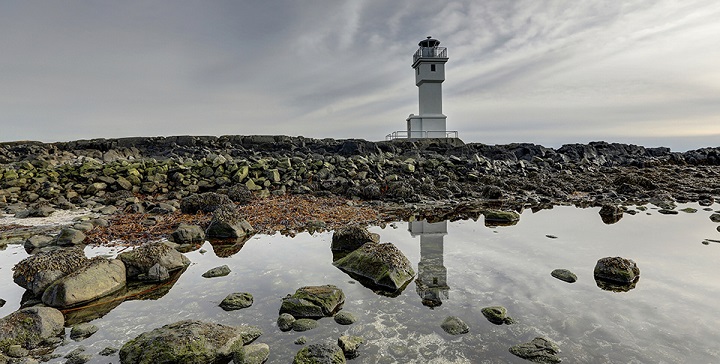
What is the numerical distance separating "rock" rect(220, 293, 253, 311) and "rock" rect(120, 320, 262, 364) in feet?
3.35

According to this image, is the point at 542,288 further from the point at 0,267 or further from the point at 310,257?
the point at 0,267

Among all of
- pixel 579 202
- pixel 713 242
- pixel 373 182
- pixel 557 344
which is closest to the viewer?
pixel 557 344

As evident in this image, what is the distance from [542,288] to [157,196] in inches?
625

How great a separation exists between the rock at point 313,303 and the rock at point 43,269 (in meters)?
3.96

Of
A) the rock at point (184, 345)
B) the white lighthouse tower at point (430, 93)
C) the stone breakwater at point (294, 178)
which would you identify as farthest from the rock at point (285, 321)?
the white lighthouse tower at point (430, 93)

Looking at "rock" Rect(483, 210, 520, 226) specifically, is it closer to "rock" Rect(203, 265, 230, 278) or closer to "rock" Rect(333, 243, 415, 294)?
"rock" Rect(333, 243, 415, 294)

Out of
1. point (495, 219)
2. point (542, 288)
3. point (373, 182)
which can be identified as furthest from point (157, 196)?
point (542, 288)

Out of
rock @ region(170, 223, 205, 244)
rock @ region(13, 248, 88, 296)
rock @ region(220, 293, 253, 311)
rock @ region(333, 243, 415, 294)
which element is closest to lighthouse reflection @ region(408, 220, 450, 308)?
rock @ region(333, 243, 415, 294)

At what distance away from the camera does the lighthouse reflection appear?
232 inches

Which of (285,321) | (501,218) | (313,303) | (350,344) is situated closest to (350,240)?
(313,303)

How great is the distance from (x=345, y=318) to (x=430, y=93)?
3719 cm

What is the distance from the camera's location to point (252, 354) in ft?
13.5

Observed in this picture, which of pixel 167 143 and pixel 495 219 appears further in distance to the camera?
pixel 167 143

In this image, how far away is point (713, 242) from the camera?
9203mm
